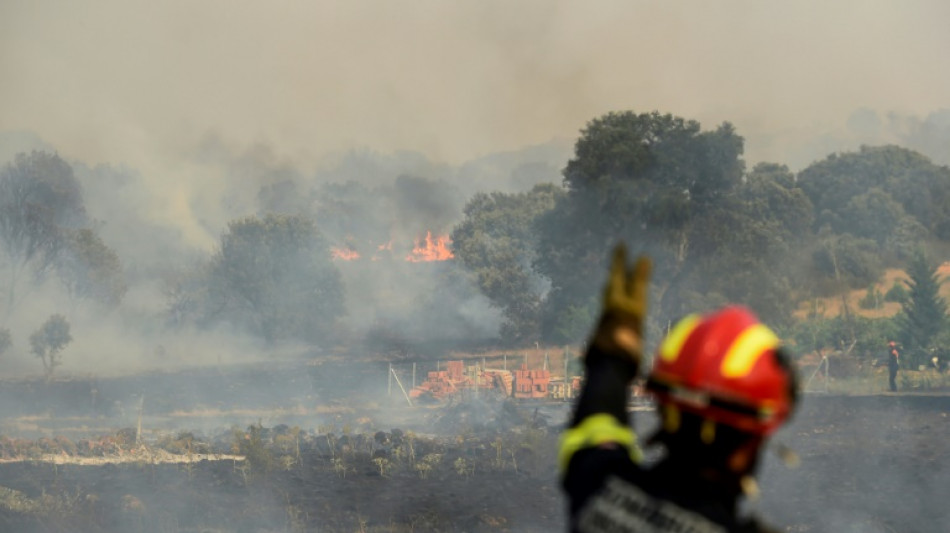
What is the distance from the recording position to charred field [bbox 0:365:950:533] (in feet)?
59.0

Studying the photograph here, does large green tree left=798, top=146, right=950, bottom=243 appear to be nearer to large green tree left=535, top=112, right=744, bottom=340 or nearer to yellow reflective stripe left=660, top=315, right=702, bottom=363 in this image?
large green tree left=535, top=112, right=744, bottom=340

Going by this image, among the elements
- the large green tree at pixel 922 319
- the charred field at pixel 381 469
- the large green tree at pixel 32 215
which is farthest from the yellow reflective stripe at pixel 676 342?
the large green tree at pixel 32 215

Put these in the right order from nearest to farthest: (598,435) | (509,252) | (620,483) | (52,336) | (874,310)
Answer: (620,483) < (598,435) < (52,336) < (874,310) < (509,252)

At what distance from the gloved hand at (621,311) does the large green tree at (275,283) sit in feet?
153

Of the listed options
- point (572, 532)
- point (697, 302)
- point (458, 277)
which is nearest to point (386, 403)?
point (697, 302)

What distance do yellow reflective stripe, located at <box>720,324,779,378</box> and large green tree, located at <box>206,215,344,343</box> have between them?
4704cm

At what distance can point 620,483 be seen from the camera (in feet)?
6.98

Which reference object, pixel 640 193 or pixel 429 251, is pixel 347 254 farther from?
pixel 640 193

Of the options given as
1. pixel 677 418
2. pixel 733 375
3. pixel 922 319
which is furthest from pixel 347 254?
pixel 733 375

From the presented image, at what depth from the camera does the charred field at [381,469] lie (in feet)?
59.0

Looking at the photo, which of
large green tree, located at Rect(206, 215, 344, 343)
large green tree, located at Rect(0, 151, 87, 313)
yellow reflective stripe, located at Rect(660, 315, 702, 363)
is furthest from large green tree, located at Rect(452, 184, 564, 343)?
yellow reflective stripe, located at Rect(660, 315, 702, 363)

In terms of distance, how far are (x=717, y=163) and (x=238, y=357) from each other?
2071cm

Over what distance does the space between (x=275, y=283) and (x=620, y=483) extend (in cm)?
4760

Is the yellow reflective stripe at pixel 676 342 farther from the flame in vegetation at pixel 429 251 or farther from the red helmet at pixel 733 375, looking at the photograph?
the flame in vegetation at pixel 429 251
